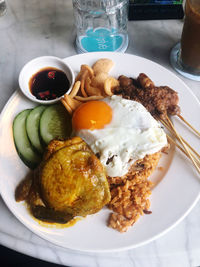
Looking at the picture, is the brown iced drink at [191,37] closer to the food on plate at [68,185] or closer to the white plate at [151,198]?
the white plate at [151,198]

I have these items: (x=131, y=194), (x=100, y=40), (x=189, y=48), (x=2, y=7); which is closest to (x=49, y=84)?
(x=100, y=40)

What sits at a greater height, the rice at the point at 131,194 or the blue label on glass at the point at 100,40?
the blue label on glass at the point at 100,40

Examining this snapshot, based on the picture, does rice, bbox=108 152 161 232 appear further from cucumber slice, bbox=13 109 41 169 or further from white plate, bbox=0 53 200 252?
cucumber slice, bbox=13 109 41 169

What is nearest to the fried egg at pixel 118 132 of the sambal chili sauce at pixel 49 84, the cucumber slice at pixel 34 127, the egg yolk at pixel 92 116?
the egg yolk at pixel 92 116

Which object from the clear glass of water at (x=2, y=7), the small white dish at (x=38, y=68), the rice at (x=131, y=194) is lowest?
the rice at (x=131, y=194)

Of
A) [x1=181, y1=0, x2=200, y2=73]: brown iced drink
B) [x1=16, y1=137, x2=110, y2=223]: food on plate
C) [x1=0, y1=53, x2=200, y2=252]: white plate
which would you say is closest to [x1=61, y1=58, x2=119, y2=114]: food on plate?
[x1=0, y1=53, x2=200, y2=252]: white plate

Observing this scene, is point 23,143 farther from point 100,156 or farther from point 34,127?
point 100,156
